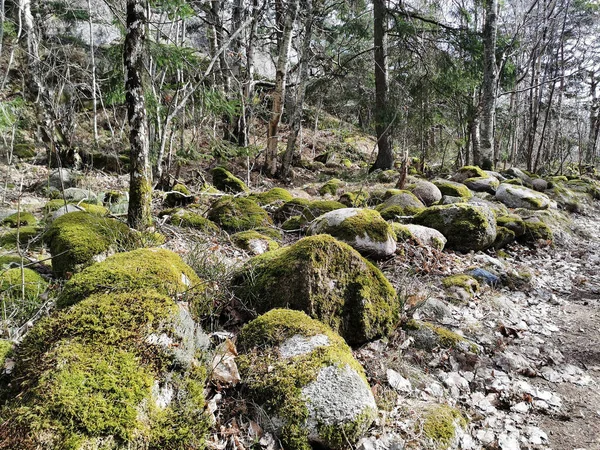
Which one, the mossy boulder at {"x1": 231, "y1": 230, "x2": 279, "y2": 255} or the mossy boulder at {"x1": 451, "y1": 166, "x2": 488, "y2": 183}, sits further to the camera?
the mossy boulder at {"x1": 451, "y1": 166, "x2": 488, "y2": 183}

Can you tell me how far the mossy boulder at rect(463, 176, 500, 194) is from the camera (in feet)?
33.8

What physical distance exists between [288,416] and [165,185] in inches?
289

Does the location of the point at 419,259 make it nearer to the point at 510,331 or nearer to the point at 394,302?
the point at 510,331

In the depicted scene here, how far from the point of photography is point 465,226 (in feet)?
20.0

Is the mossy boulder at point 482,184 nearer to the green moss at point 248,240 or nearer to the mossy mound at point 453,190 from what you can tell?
the mossy mound at point 453,190

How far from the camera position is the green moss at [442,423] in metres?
2.30

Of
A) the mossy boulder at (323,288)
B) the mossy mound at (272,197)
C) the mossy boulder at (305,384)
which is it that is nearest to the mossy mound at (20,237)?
the mossy boulder at (323,288)

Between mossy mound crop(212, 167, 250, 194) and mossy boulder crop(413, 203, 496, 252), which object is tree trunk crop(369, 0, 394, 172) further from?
mossy boulder crop(413, 203, 496, 252)

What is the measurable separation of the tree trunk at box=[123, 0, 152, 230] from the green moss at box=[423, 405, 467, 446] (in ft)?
11.3

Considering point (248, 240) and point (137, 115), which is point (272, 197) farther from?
point (137, 115)

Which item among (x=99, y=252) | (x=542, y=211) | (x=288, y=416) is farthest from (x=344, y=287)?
(x=542, y=211)

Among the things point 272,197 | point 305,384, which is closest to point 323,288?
point 305,384

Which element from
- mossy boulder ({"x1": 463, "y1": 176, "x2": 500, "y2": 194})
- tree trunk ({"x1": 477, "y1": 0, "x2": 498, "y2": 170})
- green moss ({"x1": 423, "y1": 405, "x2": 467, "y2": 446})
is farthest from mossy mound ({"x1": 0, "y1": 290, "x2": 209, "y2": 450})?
tree trunk ({"x1": 477, "y1": 0, "x2": 498, "y2": 170})

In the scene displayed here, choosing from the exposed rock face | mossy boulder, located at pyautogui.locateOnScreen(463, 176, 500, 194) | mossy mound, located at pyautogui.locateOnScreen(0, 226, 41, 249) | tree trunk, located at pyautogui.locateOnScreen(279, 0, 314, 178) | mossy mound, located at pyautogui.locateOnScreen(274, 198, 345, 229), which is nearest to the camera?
mossy mound, located at pyautogui.locateOnScreen(0, 226, 41, 249)
